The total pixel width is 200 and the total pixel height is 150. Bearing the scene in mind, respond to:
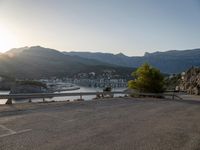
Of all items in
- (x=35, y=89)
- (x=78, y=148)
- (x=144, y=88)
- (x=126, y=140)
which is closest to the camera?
(x=78, y=148)

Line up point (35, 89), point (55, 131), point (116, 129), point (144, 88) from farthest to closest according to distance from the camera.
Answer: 1. point (35, 89)
2. point (144, 88)
3. point (116, 129)
4. point (55, 131)

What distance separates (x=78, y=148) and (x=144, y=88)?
4174cm

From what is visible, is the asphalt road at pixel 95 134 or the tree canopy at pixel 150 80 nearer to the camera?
the asphalt road at pixel 95 134

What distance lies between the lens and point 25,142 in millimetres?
8148

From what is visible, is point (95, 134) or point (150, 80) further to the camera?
point (150, 80)

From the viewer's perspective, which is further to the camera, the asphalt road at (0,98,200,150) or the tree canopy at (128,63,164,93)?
the tree canopy at (128,63,164,93)

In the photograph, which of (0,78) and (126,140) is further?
(0,78)

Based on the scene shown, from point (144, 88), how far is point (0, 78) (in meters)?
101

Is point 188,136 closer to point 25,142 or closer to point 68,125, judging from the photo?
point 68,125

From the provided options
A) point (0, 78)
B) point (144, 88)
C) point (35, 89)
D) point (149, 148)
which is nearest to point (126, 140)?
point (149, 148)

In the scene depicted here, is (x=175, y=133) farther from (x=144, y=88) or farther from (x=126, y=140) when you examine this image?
(x=144, y=88)

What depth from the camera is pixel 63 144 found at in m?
7.92

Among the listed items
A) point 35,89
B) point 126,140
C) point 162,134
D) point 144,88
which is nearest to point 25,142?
point 126,140

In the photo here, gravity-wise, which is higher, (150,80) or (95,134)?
(95,134)
